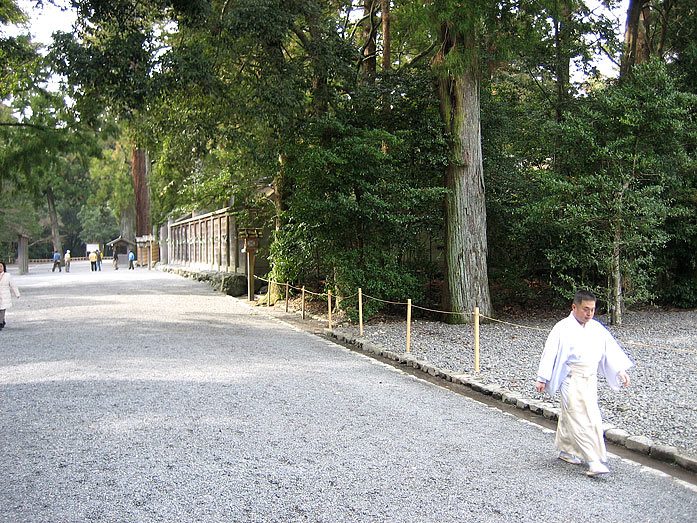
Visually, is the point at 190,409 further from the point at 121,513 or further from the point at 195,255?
the point at 195,255

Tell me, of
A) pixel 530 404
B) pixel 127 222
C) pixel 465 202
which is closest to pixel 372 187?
pixel 465 202

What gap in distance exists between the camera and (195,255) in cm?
3425

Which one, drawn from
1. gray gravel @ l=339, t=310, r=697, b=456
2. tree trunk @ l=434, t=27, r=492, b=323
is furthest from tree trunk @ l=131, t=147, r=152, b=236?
gray gravel @ l=339, t=310, r=697, b=456

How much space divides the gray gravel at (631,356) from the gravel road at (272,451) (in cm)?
72

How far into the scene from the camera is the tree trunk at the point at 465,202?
13.7 metres

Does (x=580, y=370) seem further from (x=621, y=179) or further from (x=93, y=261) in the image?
(x=93, y=261)

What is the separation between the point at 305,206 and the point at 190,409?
25.3ft

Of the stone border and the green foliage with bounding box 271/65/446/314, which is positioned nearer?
the stone border

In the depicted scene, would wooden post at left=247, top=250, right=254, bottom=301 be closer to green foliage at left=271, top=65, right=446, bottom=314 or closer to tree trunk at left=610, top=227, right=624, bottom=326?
green foliage at left=271, top=65, right=446, bottom=314

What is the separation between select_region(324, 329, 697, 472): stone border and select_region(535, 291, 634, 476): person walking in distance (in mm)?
799

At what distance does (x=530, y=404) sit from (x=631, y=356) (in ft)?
13.1

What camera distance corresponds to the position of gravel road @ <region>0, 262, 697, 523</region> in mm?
3986

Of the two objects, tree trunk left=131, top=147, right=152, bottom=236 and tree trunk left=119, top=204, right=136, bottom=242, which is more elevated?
tree trunk left=131, top=147, right=152, bottom=236

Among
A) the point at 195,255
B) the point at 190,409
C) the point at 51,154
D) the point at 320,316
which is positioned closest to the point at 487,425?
the point at 190,409
